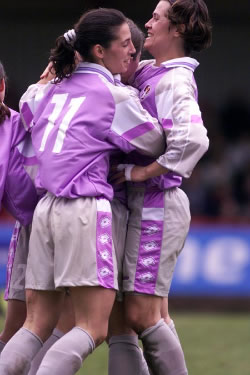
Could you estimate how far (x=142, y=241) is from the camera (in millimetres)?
5016

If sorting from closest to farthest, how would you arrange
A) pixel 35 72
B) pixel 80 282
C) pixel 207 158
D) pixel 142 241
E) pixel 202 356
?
pixel 80 282
pixel 142 241
pixel 202 356
pixel 207 158
pixel 35 72

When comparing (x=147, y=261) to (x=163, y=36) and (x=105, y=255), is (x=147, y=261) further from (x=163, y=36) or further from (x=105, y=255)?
(x=163, y=36)

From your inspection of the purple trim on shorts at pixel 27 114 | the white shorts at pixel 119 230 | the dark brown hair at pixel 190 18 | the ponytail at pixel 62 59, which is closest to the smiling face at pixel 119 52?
→ the ponytail at pixel 62 59

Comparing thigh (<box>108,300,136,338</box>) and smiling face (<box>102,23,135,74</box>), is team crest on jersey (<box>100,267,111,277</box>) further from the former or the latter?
smiling face (<box>102,23,135,74</box>)

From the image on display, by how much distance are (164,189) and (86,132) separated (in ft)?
1.86

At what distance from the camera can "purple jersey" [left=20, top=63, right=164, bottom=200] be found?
4.72m

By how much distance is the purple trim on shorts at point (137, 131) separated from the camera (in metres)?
4.81

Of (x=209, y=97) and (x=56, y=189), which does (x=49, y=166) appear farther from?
(x=209, y=97)

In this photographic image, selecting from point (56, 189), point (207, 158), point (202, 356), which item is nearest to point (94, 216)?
point (56, 189)

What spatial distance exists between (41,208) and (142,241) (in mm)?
537

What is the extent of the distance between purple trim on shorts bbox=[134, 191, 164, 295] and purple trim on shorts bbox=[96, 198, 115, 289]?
294mm

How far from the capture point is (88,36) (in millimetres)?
4828

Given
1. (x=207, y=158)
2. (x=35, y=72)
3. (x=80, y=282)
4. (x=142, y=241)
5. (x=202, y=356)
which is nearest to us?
(x=80, y=282)

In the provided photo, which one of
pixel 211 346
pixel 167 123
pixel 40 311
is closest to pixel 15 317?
pixel 40 311
